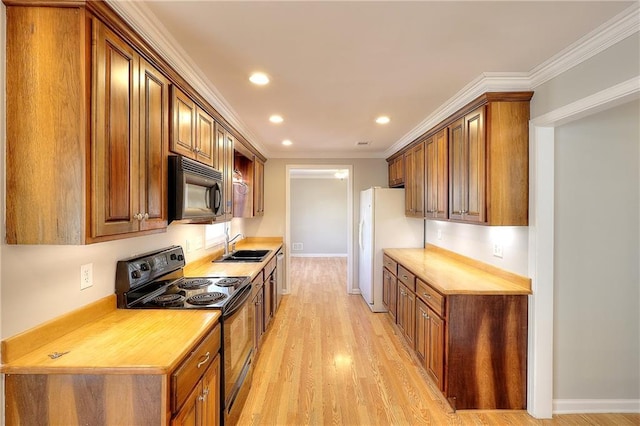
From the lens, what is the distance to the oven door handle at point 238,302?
1.86 metres

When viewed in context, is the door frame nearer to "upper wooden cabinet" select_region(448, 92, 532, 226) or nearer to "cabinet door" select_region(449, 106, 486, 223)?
"upper wooden cabinet" select_region(448, 92, 532, 226)

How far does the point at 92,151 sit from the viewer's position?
1.22 m

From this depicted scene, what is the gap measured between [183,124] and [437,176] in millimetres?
2438

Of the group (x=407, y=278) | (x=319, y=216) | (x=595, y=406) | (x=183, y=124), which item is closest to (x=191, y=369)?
(x=183, y=124)

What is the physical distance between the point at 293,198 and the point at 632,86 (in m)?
7.78

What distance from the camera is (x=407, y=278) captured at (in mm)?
3205

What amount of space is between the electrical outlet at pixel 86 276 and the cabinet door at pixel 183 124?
0.78 m

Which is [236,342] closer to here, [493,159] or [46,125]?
[46,125]

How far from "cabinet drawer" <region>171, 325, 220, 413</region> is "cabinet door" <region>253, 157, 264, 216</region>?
289cm

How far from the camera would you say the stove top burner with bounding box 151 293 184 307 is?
184 centimetres

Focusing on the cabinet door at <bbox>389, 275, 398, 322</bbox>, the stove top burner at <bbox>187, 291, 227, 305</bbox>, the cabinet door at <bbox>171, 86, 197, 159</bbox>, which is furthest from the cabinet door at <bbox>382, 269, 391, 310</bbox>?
→ the cabinet door at <bbox>171, 86, 197, 159</bbox>

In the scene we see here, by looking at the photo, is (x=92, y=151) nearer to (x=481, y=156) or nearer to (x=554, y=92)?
(x=481, y=156)

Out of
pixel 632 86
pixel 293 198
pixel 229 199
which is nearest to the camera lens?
pixel 632 86

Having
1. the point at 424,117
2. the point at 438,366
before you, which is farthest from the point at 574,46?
the point at 438,366
